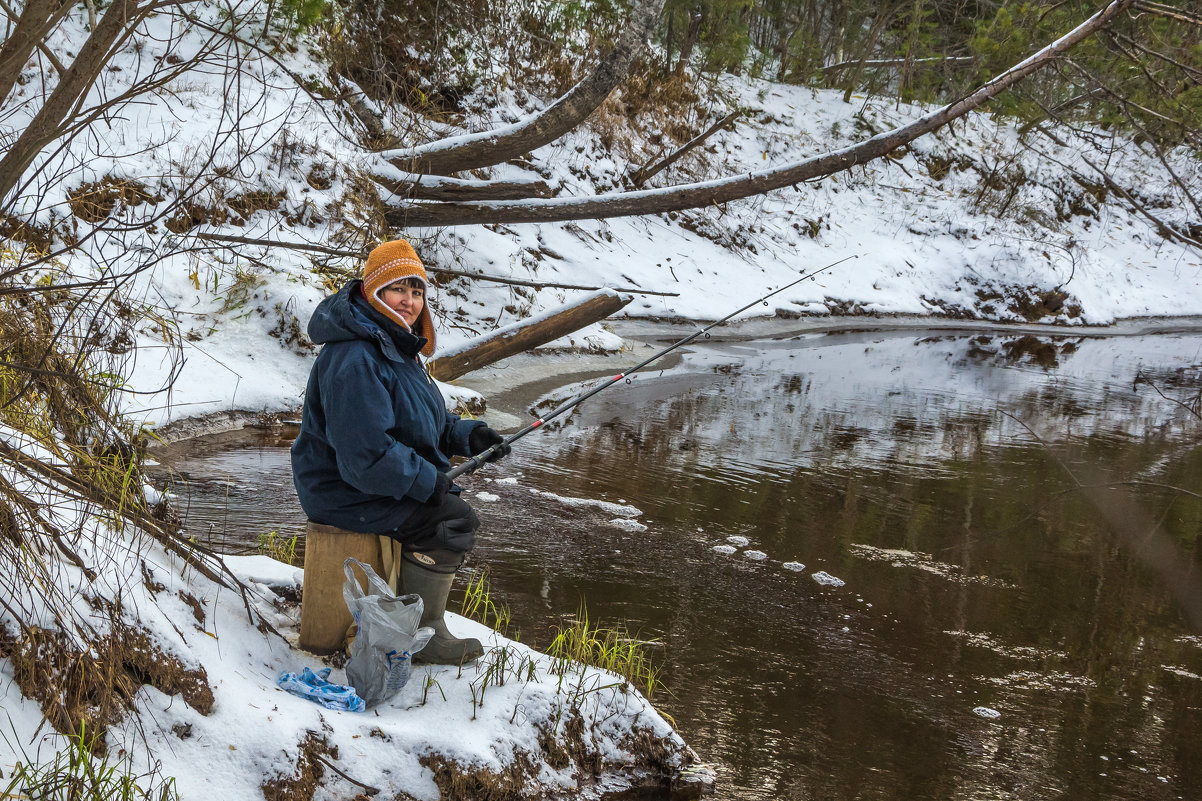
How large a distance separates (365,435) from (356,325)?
1.07ft

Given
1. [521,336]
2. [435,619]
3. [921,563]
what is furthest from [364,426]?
[521,336]

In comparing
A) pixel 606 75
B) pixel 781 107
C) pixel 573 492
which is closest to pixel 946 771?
pixel 573 492

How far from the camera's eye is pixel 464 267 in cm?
1141

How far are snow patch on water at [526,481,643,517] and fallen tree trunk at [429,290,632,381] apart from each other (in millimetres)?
2076

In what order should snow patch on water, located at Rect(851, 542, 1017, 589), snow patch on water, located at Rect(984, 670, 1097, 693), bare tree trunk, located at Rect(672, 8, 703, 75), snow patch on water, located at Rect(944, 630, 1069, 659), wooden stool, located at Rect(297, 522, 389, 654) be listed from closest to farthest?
1. wooden stool, located at Rect(297, 522, 389, 654)
2. snow patch on water, located at Rect(984, 670, 1097, 693)
3. snow patch on water, located at Rect(944, 630, 1069, 659)
4. snow patch on water, located at Rect(851, 542, 1017, 589)
5. bare tree trunk, located at Rect(672, 8, 703, 75)

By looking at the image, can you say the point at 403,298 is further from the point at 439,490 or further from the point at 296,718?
the point at 296,718

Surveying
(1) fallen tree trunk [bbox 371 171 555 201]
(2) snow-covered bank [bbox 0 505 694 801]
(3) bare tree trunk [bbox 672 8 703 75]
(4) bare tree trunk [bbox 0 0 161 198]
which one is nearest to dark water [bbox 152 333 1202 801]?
(2) snow-covered bank [bbox 0 505 694 801]

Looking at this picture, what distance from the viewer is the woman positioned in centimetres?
291

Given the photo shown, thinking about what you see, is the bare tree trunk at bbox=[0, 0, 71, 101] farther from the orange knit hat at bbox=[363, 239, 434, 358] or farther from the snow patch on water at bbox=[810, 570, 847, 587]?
the snow patch on water at bbox=[810, 570, 847, 587]

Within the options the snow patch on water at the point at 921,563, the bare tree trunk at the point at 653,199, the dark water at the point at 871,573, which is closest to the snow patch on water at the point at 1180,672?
the dark water at the point at 871,573

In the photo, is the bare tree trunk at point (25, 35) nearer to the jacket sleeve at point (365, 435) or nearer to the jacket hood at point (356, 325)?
the jacket hood at point (356, 325)

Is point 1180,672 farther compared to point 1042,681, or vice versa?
point 1180,672

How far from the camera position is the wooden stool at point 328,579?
312 cm

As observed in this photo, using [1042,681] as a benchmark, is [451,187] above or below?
above
